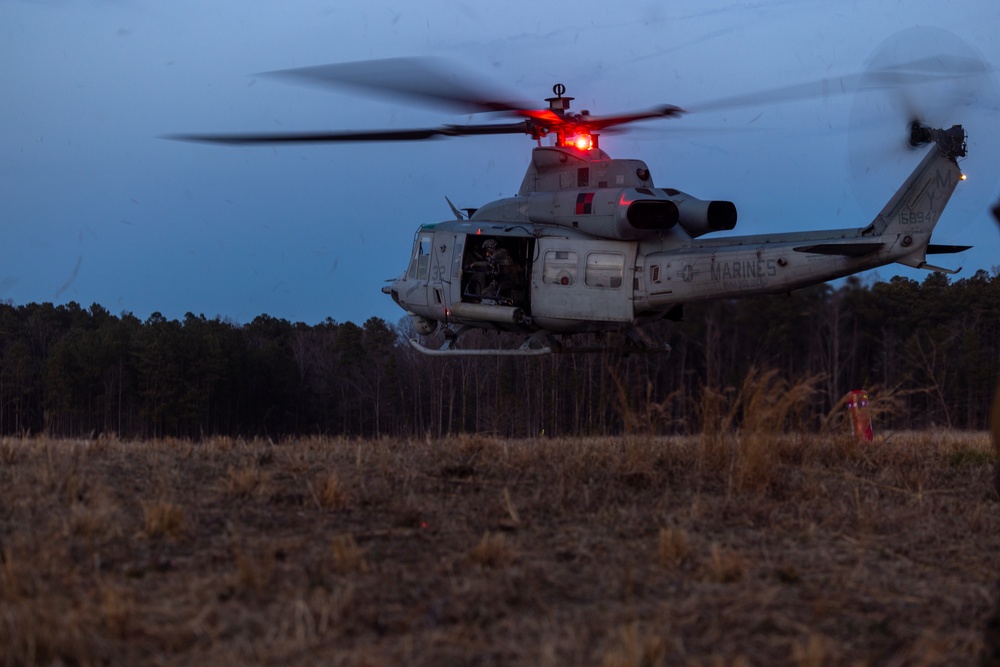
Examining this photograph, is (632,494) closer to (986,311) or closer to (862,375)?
(862,375)

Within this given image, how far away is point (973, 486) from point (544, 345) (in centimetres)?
862

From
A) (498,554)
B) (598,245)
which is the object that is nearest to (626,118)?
(598,245)

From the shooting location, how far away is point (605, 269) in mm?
15055

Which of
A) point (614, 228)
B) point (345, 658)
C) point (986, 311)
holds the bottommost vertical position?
point (345, 658)

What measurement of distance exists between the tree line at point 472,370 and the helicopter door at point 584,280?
108 centimetres

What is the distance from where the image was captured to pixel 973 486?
7848 millimetres

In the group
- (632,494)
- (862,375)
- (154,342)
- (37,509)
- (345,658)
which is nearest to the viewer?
(345,658)

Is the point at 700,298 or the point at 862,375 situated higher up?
the point at 700,298

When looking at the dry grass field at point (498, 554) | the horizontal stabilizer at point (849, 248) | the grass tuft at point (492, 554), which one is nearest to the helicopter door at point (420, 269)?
the horizontal stabilizer at point (849, 248)

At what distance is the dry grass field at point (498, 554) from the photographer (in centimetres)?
407

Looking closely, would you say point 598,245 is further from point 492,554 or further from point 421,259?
point 492,554

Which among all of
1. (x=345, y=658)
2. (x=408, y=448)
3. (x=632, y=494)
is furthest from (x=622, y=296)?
(x=345, y=658)

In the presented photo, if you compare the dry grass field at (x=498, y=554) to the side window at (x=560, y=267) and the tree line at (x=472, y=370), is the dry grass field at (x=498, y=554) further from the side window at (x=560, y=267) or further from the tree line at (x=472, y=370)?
the side window at (x=560, y=267)

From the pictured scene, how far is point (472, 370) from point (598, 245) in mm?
13690
